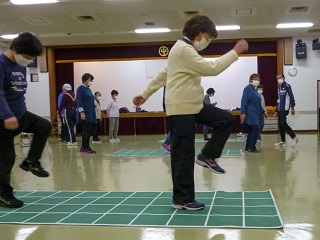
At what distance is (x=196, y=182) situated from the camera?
4.24 metres

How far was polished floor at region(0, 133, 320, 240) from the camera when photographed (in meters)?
2.42

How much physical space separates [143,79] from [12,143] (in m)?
10.9

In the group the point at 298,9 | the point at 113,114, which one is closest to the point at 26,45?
the point at 113,114

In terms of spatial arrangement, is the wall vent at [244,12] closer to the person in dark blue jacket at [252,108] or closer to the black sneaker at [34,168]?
the person in dark blue jacket at [252,108]

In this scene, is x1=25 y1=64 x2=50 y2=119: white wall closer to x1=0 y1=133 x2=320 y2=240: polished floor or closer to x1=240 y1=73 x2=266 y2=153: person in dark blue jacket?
x1=0 y1=133 x2=320 y2=240: polished floor

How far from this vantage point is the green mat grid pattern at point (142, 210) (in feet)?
8.71

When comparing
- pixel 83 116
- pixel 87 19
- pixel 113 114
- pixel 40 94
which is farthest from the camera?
pixel 40 94

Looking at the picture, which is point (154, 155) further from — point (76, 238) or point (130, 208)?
point (76, 238)

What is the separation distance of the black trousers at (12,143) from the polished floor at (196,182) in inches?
22.3

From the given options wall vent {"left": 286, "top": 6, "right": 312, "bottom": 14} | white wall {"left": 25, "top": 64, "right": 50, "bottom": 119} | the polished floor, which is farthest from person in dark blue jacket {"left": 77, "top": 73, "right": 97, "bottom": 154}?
white wall {"left": 25, "top": 64, "right": 50, "bottom": 119}

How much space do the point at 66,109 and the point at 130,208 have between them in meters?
6.70

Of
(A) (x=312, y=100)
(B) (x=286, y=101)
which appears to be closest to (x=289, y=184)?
(B) (x=286, y=101)

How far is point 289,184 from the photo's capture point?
13.0 ft

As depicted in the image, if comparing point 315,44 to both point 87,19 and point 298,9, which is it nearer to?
point 298,9
